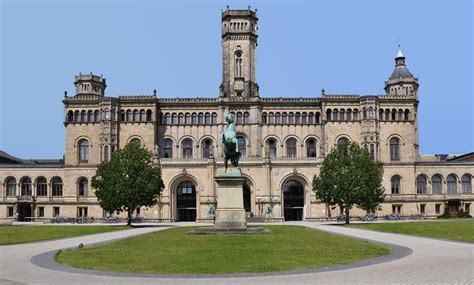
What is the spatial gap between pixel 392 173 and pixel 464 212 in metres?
12.7

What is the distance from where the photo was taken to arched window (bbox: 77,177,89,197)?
90.4 metres

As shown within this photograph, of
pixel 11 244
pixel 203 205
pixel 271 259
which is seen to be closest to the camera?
pixel 271 259

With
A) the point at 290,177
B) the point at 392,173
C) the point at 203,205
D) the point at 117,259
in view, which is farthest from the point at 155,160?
the point at 117,259

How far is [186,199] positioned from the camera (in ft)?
290

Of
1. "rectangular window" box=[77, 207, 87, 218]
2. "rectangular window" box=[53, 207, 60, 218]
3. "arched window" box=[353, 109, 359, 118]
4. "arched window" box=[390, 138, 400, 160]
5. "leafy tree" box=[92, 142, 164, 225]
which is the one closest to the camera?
"leafy tree" box=[92, 142, 164, 225]

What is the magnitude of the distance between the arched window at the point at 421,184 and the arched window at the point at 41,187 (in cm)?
6290

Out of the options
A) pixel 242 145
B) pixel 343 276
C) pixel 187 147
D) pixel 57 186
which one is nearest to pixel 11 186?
pixel 57 186

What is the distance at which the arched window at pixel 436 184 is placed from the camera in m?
91.8

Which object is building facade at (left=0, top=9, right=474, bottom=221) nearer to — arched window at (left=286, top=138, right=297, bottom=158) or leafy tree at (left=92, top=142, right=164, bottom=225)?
arched window at (left=286, top=138, right=297, bottom=158)

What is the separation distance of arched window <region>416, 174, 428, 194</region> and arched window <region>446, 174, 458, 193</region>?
150 inches

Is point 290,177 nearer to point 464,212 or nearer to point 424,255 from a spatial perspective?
point 464,212

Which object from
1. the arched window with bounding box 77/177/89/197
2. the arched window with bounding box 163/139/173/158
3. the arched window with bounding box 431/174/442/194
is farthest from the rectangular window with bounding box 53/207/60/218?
the arched window with bounding box 431/174/442/194

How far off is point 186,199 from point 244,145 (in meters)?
13.9

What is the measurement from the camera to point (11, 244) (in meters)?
35.4
